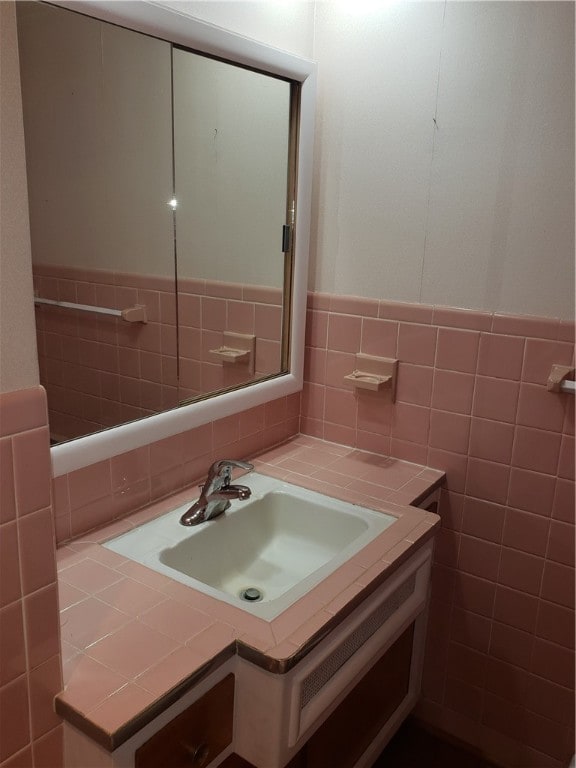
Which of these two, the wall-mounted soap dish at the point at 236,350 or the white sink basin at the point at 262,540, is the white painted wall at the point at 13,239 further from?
the wall-mounted soap dish at the point at 236,350

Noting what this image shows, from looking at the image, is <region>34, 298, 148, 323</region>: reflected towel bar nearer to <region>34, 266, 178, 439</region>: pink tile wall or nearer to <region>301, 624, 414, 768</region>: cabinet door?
<region>34, 266, 178, 439</region>: pink tile wall

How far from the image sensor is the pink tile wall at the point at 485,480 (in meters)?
1.45

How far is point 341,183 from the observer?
1.60m

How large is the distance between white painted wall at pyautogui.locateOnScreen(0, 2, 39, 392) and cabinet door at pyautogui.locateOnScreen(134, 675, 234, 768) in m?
0.54

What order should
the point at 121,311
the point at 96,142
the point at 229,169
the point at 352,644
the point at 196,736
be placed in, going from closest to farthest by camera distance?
the point at 196,736
the point at 352,644
the point at 96,142
the point at 121,311
the point at 229,169

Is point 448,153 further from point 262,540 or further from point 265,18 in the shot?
point 262,540

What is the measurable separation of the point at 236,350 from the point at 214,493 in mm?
425

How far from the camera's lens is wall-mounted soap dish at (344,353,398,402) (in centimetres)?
160

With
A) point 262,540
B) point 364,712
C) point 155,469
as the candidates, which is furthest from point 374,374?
point 364,712

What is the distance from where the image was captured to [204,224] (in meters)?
1.51

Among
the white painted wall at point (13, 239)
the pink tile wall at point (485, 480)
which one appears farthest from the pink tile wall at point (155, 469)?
the white painted wall at point (13, 239)

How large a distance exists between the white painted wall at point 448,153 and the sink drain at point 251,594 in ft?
2.51

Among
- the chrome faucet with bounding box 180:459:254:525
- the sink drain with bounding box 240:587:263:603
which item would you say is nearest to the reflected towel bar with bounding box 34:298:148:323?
the chrome faucet with bounding box 180:459:254:525

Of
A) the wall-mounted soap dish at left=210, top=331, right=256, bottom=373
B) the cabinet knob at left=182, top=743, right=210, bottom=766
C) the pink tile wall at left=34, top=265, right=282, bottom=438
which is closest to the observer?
the cabinet knob at left=182, top=743, right=210, bottom=766
